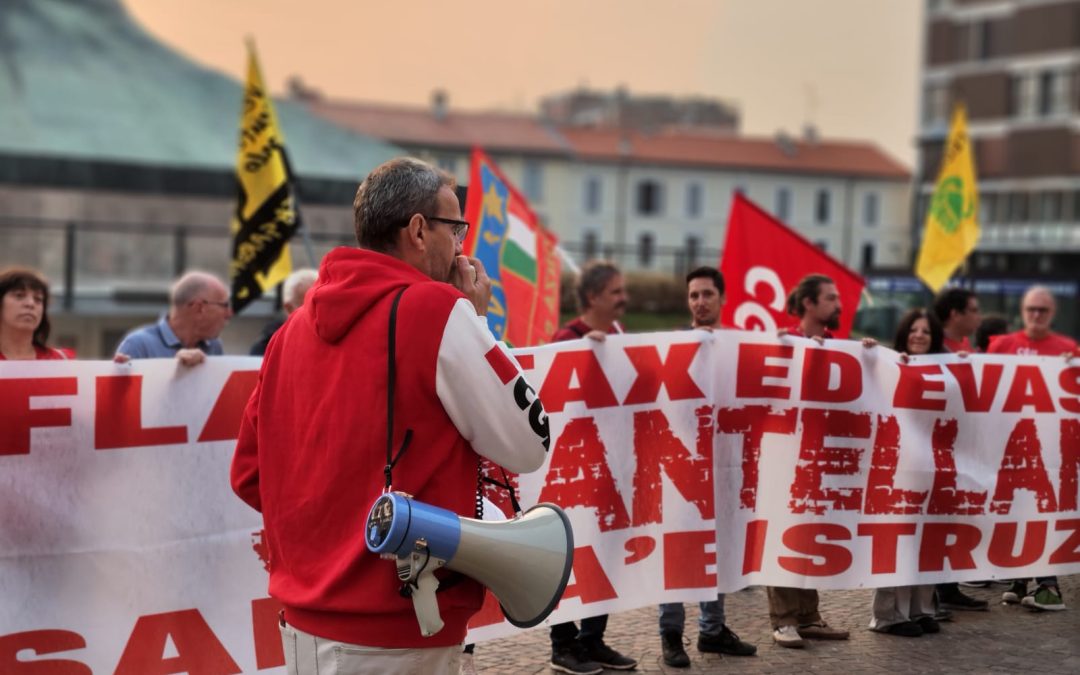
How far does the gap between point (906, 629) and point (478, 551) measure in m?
4.63

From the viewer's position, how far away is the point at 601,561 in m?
6.25

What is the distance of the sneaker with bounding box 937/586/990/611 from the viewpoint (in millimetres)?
7758

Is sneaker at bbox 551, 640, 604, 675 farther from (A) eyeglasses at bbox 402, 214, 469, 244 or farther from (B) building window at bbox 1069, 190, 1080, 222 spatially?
(B) building window at bbox 1069, 190, 1080, 222

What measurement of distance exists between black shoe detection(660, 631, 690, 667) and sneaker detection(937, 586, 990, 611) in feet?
6.81

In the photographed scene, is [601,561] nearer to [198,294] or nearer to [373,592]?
[198,294]

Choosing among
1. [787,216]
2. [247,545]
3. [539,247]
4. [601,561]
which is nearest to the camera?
[247,545]

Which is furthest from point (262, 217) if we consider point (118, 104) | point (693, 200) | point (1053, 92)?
point (693, 200)

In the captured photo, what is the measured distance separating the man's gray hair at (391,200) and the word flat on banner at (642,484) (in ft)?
8.01

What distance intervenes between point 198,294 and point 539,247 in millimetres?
2445

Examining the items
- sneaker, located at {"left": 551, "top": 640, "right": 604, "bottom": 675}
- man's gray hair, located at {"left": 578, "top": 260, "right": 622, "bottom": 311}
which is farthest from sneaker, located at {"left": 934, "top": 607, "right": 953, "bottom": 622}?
man's gray hair, located at {"left": 578, "top": 260, "right": 622, "bottom": 311}

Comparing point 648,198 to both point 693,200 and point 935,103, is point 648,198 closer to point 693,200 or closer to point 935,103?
point 693,200

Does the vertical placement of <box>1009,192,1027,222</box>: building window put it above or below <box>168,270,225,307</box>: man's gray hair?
above

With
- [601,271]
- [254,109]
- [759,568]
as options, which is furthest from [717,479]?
[254,109]

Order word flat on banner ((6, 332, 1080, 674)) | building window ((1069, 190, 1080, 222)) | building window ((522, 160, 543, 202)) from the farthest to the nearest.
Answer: building window ((522, 160, 543, 202)) < building window ((1069, 190, 1080, 222)) < word flat on banner ((6, 332, 1080, 674))
